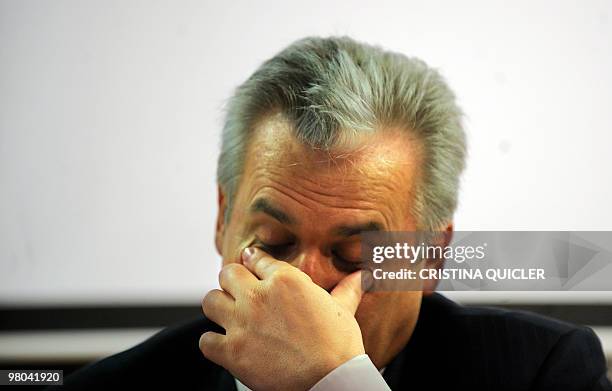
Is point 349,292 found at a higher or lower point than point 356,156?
lower

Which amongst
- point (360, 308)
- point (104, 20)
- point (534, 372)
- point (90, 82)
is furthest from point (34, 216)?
point (534, 372)

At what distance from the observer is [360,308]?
1.11m

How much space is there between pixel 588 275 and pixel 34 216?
3.12 feet

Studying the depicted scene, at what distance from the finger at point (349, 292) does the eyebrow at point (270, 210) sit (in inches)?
4.8

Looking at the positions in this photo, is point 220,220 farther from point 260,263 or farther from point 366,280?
point 366,280

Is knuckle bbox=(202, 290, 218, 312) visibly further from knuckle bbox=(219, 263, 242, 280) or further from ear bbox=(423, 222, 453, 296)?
ear bbox=(423, 222, 453, 296)

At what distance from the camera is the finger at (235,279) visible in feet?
3.53

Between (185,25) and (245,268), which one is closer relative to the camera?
(245,268)

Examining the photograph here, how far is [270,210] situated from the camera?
1.11 meters

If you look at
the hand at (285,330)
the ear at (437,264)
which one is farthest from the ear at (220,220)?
the ear at (437,264)

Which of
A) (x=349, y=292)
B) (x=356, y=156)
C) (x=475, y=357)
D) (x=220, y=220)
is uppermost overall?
(x=356, y=156)

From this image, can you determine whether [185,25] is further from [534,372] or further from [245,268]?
[534,372]

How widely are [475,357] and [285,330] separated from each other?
1.08ft

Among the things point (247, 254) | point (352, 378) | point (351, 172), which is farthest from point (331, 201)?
point (352, 378)
